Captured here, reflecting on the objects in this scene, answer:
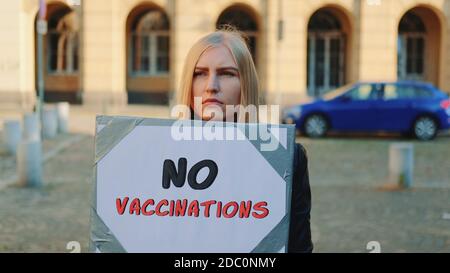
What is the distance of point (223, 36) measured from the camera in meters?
2.58

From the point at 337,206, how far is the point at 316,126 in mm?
9171

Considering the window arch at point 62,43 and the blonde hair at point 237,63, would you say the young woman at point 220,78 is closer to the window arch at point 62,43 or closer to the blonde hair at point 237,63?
the blonde hair at point 237,63

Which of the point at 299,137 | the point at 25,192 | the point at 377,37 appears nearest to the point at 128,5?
the point at 377,37

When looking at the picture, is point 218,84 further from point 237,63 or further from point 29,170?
point 29,170

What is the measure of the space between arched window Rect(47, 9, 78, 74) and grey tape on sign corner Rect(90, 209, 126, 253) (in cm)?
2821

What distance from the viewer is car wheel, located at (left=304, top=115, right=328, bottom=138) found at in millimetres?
17609

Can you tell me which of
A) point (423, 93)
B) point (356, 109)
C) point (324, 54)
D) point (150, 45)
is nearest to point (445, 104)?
point (423, 93)

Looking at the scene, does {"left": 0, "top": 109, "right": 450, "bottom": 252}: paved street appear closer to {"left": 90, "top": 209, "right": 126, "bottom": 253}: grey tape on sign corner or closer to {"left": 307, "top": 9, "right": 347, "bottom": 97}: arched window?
{"left": 90, "top": 209, "right": 126, "bottom": 253}: grey tape on sign corner

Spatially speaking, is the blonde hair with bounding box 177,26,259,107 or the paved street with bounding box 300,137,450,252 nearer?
the blonde hair with bounding box 177,26,259,107

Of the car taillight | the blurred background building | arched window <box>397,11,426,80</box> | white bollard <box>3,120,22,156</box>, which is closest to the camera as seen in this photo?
white bollard <box>3,120,22,156</box>

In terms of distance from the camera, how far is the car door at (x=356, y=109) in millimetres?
17516

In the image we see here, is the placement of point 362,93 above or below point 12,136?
above

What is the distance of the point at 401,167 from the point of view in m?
10.1

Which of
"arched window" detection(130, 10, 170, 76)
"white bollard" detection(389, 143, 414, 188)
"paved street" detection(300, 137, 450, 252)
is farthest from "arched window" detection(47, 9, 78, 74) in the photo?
"white bollard" detection(389, 143, 414, 188)
